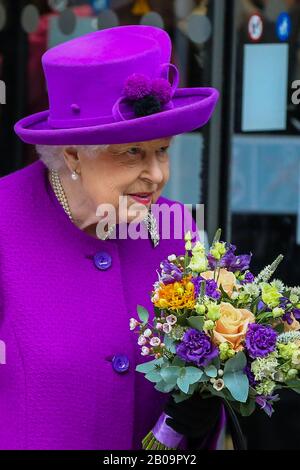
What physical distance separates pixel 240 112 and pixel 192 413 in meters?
2.06

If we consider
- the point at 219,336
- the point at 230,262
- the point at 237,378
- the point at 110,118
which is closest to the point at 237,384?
the point at 237,378

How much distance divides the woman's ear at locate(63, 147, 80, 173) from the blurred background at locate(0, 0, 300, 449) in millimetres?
1665

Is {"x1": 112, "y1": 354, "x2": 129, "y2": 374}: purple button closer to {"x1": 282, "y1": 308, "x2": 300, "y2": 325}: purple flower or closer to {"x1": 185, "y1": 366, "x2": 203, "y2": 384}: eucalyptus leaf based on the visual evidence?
{"x1": 185, "y1": 366, "x2": 203, "y2": 384}: eucalyptus leaf

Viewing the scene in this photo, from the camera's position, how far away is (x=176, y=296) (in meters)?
2.42

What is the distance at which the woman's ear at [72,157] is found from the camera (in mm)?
2687

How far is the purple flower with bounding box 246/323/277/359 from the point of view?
7.79 ft

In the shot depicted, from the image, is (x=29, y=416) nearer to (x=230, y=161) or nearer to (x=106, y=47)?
(x=106, y=47)

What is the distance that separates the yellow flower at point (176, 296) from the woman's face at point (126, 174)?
0.93 feet

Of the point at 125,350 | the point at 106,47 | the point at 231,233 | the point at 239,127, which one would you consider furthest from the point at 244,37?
the point at 125,350

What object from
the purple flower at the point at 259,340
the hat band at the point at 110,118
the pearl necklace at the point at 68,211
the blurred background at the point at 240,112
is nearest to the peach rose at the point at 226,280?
the purple flower at the point at 259,340

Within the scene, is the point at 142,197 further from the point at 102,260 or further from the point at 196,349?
the point at 196,349

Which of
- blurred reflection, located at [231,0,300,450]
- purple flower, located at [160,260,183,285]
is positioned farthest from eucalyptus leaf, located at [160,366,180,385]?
blurred reflection, located at [231,0,300,450]

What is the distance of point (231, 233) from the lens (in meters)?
4.45

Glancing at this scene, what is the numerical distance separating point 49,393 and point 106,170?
0.61m
